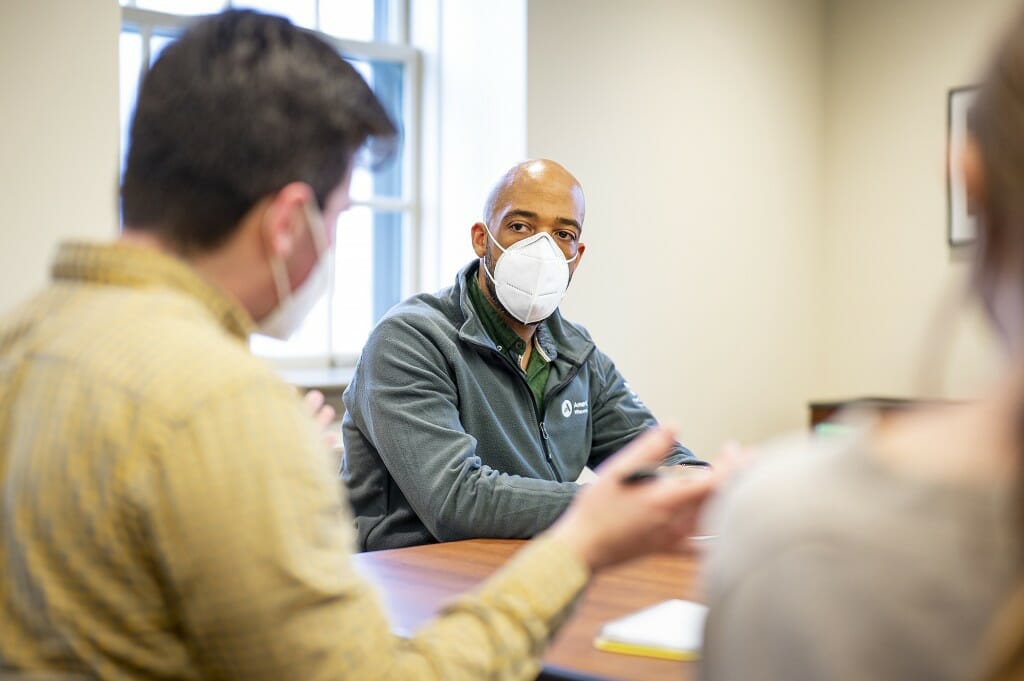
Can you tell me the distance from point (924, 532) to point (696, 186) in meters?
3.84

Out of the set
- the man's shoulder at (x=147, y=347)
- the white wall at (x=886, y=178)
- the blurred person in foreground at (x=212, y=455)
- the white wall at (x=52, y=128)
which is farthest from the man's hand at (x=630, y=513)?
the white wall at (x=886, y=178)

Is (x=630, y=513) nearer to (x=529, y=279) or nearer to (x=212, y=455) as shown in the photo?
(x=212, y=455)

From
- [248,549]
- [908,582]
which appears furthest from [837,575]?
[248,549]

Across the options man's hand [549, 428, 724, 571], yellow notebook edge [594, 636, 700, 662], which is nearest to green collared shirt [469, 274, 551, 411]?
yellow notebook edge [594, 636, 700, 662]

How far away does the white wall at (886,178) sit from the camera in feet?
15.0

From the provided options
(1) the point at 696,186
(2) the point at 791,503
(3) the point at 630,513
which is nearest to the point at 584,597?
(3) the point at 630,513

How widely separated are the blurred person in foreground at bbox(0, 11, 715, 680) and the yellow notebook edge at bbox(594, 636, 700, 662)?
9.2 inches

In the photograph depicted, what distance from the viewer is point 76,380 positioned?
90 cm

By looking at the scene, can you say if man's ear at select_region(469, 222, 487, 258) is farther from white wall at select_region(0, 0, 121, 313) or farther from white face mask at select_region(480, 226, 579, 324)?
white wall at select_region(0, 0, 121, 313)

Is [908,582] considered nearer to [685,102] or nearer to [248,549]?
[248,549]

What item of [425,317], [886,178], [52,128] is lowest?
[425,317]

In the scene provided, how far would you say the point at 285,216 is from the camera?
106 cm

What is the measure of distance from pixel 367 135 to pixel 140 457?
1.41 ft

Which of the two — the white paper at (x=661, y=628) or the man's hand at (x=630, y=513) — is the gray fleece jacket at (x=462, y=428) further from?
the man's hand at (x=630, y=513)
